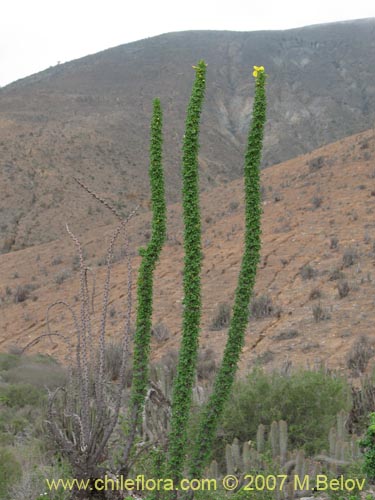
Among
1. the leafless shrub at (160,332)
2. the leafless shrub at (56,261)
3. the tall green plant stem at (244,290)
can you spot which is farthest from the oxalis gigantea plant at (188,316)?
the leafless shrub at (56,261)

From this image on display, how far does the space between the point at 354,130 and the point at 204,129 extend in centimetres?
1482

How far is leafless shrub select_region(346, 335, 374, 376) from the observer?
762 centimetres

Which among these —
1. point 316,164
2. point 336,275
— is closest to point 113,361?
point 336,275

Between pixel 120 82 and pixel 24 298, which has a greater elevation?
pixel 120 82

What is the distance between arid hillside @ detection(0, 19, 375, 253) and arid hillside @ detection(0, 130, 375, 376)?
299 inches

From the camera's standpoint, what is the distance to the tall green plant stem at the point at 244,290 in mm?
3807

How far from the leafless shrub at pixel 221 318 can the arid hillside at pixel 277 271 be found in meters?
0.16

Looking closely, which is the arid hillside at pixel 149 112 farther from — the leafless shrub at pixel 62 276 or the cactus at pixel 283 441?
the cactus at pixel 283 441

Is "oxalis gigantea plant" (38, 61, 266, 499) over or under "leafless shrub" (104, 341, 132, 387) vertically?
over

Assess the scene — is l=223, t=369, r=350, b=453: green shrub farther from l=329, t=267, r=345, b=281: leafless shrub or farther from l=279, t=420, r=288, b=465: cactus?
l=329, t=267, r=345, b=281: leafless shrub

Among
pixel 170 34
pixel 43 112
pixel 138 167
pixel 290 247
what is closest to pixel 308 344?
pixel 290 247

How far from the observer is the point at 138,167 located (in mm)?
44250

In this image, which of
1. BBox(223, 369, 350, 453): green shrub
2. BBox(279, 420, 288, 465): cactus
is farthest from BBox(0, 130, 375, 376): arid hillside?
BBox(279, 420, 288, 465): cactus

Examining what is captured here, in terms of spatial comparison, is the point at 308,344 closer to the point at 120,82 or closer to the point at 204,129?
the point at 204,129
